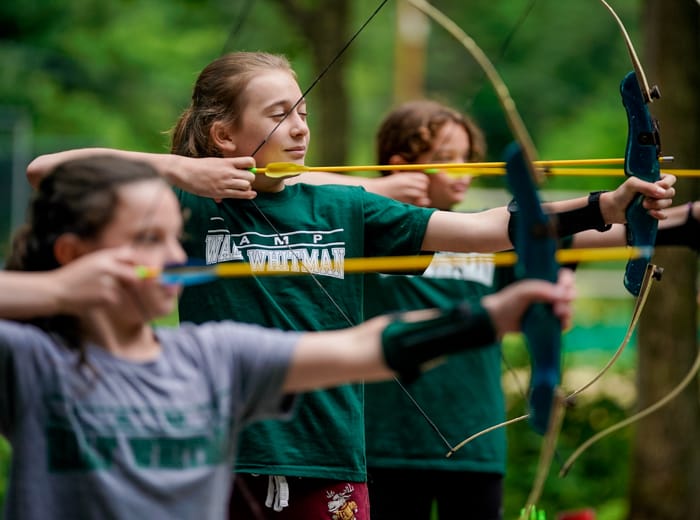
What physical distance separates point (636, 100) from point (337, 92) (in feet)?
11.8

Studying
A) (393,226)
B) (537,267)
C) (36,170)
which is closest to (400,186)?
(393,226)

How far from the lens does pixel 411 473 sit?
327 cm

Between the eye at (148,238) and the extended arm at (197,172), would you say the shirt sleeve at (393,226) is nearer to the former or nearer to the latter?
the extended arm at (197,172)

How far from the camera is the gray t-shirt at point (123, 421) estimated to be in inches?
65.2

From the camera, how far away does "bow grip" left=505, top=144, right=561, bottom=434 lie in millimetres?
1715

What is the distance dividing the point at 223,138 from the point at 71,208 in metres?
0.96

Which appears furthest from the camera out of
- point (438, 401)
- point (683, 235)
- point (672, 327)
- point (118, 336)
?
point (672, 327)

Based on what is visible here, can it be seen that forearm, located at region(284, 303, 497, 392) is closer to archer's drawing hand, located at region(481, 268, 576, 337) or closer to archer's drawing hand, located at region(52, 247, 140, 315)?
archer's drawing hand, located at region(481, 268, 576, 337)

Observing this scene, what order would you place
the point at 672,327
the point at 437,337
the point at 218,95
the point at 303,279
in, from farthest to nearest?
the point at 672,327 < the point at 218,95 < the point at 303,279 < the point at 437,337

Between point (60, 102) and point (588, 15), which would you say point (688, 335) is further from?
point (588, 15)

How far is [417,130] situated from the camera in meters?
3.55

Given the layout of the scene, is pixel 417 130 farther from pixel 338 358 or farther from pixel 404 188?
pixel 338 358

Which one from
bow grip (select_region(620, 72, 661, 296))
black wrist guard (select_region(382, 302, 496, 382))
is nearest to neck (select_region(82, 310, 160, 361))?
black wrist guard (select_region(382, 302, 496, 382))

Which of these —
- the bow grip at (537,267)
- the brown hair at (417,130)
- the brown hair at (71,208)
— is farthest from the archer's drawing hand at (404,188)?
the brown hair at (71,208)
